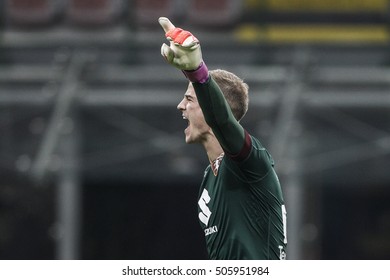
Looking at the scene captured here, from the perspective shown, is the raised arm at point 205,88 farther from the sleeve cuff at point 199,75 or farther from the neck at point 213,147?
the neck at point 213,147

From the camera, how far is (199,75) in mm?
6188

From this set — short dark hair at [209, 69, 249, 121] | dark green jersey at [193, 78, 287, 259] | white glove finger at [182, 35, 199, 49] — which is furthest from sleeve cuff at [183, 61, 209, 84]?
short dark hair at [209, 69, 249, 121]

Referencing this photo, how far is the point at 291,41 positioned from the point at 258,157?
876 centimetres

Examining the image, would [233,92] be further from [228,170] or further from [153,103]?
[153,103]

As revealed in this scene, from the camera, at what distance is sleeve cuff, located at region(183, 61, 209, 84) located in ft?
20.2

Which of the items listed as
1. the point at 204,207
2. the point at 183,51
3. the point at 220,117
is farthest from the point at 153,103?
the point at 183,51

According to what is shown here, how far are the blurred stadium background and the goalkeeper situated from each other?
704cm

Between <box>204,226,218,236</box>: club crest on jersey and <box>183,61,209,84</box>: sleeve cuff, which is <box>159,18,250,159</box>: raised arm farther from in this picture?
<box>204,226,218,236</box>: club crest on jersey

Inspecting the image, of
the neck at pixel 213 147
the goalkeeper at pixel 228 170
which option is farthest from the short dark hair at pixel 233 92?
the neck at pixel 213 147

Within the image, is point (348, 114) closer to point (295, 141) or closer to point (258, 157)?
point (295, 141)

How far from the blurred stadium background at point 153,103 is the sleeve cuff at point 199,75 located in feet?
24.8
